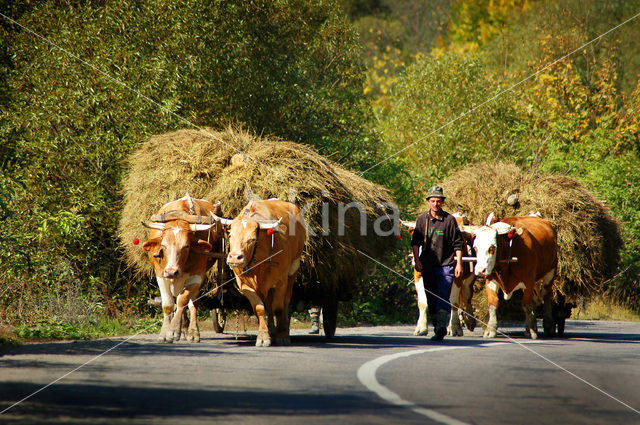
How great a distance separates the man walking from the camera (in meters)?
14.6

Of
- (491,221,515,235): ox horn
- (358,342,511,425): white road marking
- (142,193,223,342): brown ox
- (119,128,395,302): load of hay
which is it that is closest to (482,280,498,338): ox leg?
(491,221,515,235): ox horn

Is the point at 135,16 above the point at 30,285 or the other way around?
above

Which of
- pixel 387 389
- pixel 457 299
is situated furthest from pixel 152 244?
pixel 387 389

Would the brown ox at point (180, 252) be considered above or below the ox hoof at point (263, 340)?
above

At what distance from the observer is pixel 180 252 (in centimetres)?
1343

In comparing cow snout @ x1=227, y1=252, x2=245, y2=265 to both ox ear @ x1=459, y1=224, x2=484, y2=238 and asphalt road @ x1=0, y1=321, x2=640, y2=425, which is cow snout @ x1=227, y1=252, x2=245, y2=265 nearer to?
asphalt road @ x1=0, y1=321, x2=640, y2=425

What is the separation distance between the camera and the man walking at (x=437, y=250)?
14.6 metres

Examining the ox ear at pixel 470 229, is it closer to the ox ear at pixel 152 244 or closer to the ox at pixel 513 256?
the ox at pixel 513 256

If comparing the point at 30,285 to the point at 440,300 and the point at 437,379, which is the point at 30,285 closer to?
the point at 440,300

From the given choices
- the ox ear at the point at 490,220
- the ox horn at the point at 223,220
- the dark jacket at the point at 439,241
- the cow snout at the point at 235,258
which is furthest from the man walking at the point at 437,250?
the cow snout at the point at 235,258

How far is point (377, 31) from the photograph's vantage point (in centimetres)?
6138

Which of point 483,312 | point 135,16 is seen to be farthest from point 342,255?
point 135,16

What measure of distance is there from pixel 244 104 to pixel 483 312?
7629mm

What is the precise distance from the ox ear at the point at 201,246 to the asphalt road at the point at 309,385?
152 centimetres
